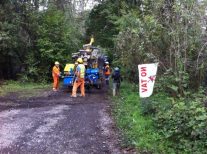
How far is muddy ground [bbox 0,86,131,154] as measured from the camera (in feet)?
31.3

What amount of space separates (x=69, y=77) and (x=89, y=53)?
2461 mm

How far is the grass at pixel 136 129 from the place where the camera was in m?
9.45

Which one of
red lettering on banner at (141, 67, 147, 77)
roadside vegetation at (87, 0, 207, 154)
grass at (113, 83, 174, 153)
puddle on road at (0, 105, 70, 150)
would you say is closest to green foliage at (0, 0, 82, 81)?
roadside vegetation at (87, 0, 207, 154)

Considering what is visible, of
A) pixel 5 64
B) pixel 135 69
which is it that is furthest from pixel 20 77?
pixel 135 69

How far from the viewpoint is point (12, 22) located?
25.7 m

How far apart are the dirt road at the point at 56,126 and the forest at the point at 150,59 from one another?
601mm

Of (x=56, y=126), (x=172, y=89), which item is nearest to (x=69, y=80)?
(x=172, y=89)

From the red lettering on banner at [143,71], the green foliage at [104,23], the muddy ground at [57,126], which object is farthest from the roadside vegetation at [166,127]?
the green foliage at [104,23]

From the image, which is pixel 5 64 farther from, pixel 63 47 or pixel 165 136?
pixel 165 136

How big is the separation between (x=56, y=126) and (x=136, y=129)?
7.42ft

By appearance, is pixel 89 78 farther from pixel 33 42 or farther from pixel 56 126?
pixel 56 126

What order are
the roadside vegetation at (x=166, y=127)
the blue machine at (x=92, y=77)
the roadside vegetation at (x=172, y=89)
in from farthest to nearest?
the blue machine at (x=92, y=77), the roadside vegetation at (x=172, y=89), the roadside vegetation at (x=166, y=127)

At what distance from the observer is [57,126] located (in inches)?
463

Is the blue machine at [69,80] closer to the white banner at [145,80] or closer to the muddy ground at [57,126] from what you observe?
the muddy ground at [57,126]
